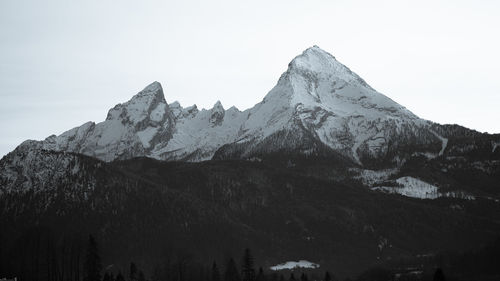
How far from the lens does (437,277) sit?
180 m
